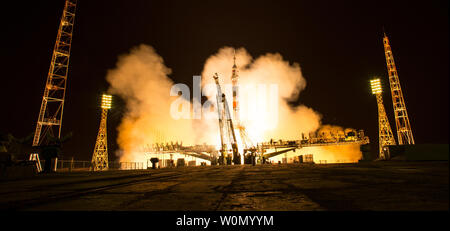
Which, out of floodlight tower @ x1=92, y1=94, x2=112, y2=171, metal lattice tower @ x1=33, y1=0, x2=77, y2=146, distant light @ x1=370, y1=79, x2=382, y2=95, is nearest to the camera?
metal lattice tower @ x1=33, y1=0, x2=77, y2=146

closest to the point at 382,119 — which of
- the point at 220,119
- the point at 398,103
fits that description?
the point at 398,103

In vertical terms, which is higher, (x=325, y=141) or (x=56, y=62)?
(x=56, y=62)

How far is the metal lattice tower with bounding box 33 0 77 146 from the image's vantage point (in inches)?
1770

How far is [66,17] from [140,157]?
65.4m

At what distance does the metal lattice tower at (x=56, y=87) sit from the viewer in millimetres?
44969

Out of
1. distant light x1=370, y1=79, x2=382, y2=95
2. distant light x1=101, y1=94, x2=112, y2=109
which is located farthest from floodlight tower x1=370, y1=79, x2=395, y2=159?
distant light x1=101, y1=94, x2=112, y2=109

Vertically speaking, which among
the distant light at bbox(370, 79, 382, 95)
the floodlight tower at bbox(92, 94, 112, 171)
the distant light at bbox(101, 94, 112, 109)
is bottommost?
the floodlight tower at bbox(92, 94, 112, 171)

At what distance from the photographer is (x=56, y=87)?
46.7m

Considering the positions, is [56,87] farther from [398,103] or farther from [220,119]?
[398,103]

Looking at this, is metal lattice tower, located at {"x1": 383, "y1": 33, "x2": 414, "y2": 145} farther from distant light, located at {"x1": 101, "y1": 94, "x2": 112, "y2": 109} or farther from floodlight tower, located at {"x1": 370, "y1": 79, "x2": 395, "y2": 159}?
distant light, located at {"x1": 101, "y1": 94, "x2": 112, "y2": 109}
